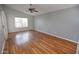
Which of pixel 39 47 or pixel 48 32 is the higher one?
pixel 48 32

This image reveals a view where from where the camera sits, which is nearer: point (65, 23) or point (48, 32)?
point (65, 23)

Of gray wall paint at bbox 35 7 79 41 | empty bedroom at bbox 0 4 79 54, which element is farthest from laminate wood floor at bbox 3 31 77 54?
gray wall paint at bbox 35 7 79 41

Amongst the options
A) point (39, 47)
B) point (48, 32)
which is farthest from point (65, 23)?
point (39, 47)

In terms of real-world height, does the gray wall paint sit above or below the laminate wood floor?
above

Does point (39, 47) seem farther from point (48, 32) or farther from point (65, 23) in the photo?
point (48, 32)

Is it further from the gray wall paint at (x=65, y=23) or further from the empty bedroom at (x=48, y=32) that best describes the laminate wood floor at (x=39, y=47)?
the gray wall paint at (x=65, y=23)

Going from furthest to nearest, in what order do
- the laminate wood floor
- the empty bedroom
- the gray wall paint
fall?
the gray wall paint, the empty bedroom, the laminate wood floor

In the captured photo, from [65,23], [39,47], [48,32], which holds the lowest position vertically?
[39,47]

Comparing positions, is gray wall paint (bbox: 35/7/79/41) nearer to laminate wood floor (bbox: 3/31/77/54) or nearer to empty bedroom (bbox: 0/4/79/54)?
empty bedroom (bbox: 0/4/79/54)

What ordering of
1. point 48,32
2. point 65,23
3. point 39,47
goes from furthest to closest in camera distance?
point 48,32 < point 65,23 < point 39,47

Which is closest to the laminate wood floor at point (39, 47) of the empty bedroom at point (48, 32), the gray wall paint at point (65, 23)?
the empty bedroom at point (48, 32)

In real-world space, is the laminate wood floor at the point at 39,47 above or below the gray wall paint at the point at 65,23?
below

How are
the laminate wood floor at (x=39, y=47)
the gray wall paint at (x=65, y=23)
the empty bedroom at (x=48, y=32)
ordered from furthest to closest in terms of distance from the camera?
1. the gray wall paint at (x=65, y=23)
2. the empty bedroom at (x=48, y=32)
3. the laminate wood floor at (x=39, y=47)
